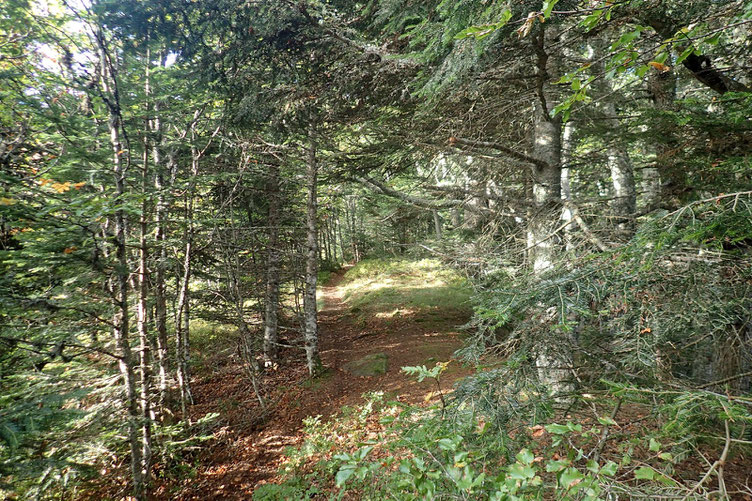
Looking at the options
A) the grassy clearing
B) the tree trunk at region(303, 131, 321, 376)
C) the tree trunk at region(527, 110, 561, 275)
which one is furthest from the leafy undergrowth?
the grassy clearing

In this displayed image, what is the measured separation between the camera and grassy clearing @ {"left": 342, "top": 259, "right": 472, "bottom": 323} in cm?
1347

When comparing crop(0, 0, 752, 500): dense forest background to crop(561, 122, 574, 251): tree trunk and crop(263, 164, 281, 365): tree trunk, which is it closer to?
crop(561, 122, 574, 251): tree trunk

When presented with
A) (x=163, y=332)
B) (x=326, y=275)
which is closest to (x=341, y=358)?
(x=163, y=332)

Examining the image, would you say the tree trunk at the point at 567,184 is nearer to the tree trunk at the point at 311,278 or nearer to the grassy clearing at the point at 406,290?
the grassy clearing at the point at 406,290

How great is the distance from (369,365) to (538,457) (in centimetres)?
679

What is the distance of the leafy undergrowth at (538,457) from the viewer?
1.37m

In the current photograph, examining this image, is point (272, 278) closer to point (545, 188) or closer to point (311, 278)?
point (311, 278)

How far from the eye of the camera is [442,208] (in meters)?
6.39

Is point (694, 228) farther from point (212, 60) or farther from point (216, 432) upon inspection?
point (216, 432)

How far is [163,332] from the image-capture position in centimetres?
602

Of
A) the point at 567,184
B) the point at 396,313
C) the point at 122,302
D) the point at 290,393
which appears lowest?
the point at 290,393

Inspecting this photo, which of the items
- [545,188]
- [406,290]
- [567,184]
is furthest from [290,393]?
[406,290]

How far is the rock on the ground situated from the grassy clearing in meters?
3.53

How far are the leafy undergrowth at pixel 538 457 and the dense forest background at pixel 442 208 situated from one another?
0.03 metres
